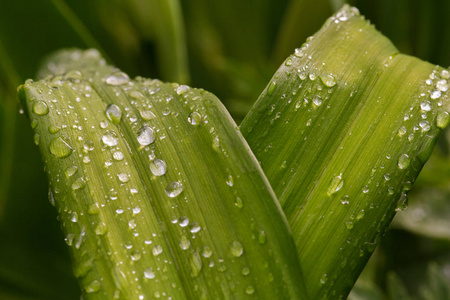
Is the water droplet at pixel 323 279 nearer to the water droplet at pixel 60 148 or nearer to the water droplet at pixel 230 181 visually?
the water droplet at pixel 230 181

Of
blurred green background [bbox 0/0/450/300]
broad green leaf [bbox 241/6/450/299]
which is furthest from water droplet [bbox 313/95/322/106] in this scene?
blurred green background [bbox 0/0/450/300]

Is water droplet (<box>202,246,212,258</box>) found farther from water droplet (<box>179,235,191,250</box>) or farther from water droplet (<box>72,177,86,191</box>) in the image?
water droplet (<box>72,177,86,191</box>)

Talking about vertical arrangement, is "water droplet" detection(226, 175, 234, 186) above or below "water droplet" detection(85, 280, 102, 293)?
above

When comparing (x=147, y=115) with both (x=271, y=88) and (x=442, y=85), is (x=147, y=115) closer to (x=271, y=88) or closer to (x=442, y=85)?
(x=271, y=88)

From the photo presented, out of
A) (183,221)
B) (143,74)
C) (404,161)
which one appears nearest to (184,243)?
(183,221)

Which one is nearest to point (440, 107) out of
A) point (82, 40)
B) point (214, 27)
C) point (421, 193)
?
point (421, 193)

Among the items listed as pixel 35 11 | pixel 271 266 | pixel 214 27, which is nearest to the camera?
pixel 271 266

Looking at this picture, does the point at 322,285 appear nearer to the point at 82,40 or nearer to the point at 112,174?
the point at 112,174
